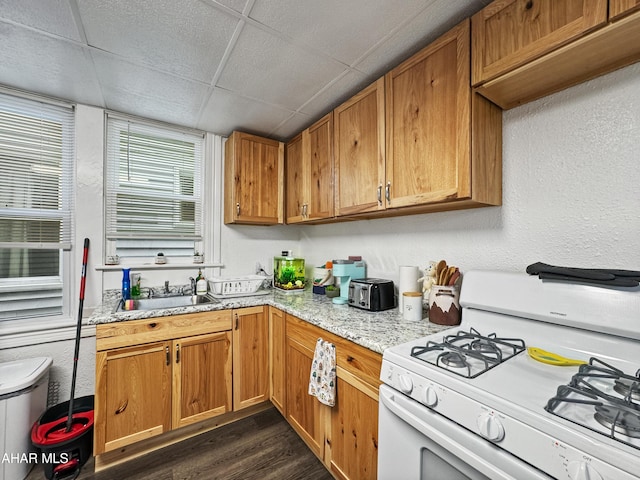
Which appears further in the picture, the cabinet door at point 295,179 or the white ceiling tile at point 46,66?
the cabinet door at point 295,179

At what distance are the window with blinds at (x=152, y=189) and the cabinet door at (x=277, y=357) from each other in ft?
3.55

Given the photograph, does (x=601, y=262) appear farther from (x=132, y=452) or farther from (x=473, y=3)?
(x=132, y=452)

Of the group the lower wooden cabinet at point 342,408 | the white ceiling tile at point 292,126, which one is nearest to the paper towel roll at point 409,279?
the lower wooden cabinet at point 342,408

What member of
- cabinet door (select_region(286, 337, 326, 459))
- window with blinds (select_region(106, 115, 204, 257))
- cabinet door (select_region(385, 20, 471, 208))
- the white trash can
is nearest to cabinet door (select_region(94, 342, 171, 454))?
the white trash can

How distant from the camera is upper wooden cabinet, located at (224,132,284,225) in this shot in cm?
236

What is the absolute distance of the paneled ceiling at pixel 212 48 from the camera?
1.22 m

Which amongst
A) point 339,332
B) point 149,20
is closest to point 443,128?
point 339,332

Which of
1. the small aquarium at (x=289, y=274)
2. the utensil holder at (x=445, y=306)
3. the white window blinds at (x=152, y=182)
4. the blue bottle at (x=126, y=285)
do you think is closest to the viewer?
the utensil holder at (x=445, y=306)

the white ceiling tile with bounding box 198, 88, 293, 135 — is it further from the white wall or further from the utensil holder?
the utensil holder

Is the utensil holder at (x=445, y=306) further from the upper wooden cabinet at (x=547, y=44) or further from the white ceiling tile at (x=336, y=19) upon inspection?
the white ceiling tile at (x=336, y=19)

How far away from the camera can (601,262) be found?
42.6 inches

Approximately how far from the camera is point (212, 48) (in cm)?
145

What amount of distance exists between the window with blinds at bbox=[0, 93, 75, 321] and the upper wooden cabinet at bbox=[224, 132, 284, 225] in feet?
3.73

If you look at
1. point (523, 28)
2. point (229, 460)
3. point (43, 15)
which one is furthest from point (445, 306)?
point (43, 15)
